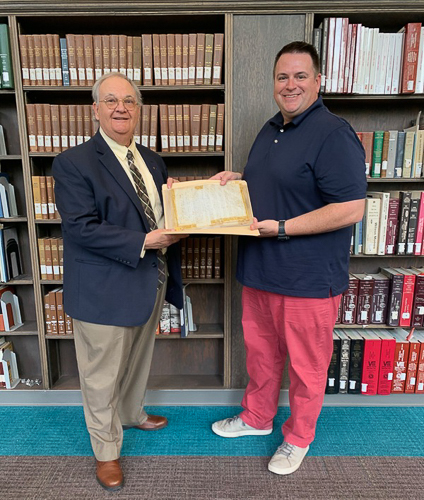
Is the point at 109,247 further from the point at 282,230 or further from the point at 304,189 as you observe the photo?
the point at 304,189

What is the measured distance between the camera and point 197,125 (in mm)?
2135

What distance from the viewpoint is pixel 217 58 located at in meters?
2.06

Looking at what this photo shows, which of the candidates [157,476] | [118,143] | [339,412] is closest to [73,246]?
[118,143]

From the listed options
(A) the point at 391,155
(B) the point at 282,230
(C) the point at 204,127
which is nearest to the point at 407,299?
(A) the point at 391,155

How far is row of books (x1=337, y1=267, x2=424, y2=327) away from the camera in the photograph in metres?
2.26

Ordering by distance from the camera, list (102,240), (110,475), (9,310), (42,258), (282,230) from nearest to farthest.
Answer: (102,240) → (282,230) → (110,475) → (42,258) → (9,310)

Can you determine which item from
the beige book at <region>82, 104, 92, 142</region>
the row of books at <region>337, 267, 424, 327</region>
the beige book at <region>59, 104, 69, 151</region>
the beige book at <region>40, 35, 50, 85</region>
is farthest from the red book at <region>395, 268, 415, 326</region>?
the beige book at <region>40, 35, 50, 85</region>

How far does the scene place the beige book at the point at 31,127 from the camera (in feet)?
6.92

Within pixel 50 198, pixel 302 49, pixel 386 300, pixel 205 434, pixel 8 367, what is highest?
pixel 302 49

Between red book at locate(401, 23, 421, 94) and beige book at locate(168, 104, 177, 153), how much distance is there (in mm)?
1278


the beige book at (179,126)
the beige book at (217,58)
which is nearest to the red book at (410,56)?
the beige book at (217,58)

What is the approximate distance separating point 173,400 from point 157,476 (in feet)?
2.03

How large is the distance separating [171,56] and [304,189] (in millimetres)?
1117

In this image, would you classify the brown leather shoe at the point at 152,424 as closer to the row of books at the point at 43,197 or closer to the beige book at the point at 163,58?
the row of books at the point at 43,197
